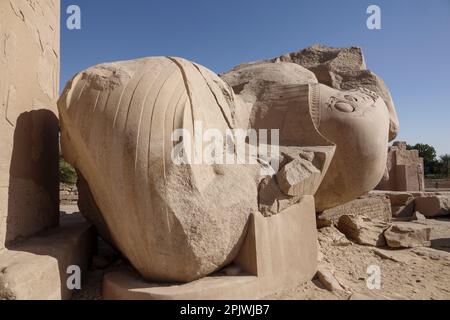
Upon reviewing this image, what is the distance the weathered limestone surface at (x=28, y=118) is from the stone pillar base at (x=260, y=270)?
75 centimetres

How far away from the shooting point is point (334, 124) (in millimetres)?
3012

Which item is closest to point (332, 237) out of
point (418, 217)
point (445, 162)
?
point (418, 217)

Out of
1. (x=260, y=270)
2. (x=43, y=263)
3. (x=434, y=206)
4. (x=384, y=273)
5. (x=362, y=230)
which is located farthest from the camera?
(x=434, y=206)

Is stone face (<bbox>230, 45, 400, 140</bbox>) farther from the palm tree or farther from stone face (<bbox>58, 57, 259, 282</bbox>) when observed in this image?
the palm tree

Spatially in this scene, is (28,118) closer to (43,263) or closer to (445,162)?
(43,263)

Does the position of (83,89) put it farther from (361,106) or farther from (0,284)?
(361,106)

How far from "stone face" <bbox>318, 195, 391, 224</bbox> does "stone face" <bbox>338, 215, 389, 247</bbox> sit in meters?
0.36

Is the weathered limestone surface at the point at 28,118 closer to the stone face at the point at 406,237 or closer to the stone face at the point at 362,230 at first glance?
the stone face at the point at 362,230

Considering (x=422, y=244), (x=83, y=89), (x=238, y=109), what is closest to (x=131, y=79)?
(x=83, y=89)

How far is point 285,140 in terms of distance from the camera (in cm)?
311

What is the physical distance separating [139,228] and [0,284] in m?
0.72

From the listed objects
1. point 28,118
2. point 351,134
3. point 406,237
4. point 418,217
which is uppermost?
point 28,118

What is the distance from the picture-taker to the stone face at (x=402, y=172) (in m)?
10.7

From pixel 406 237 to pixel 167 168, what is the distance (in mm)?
3228
